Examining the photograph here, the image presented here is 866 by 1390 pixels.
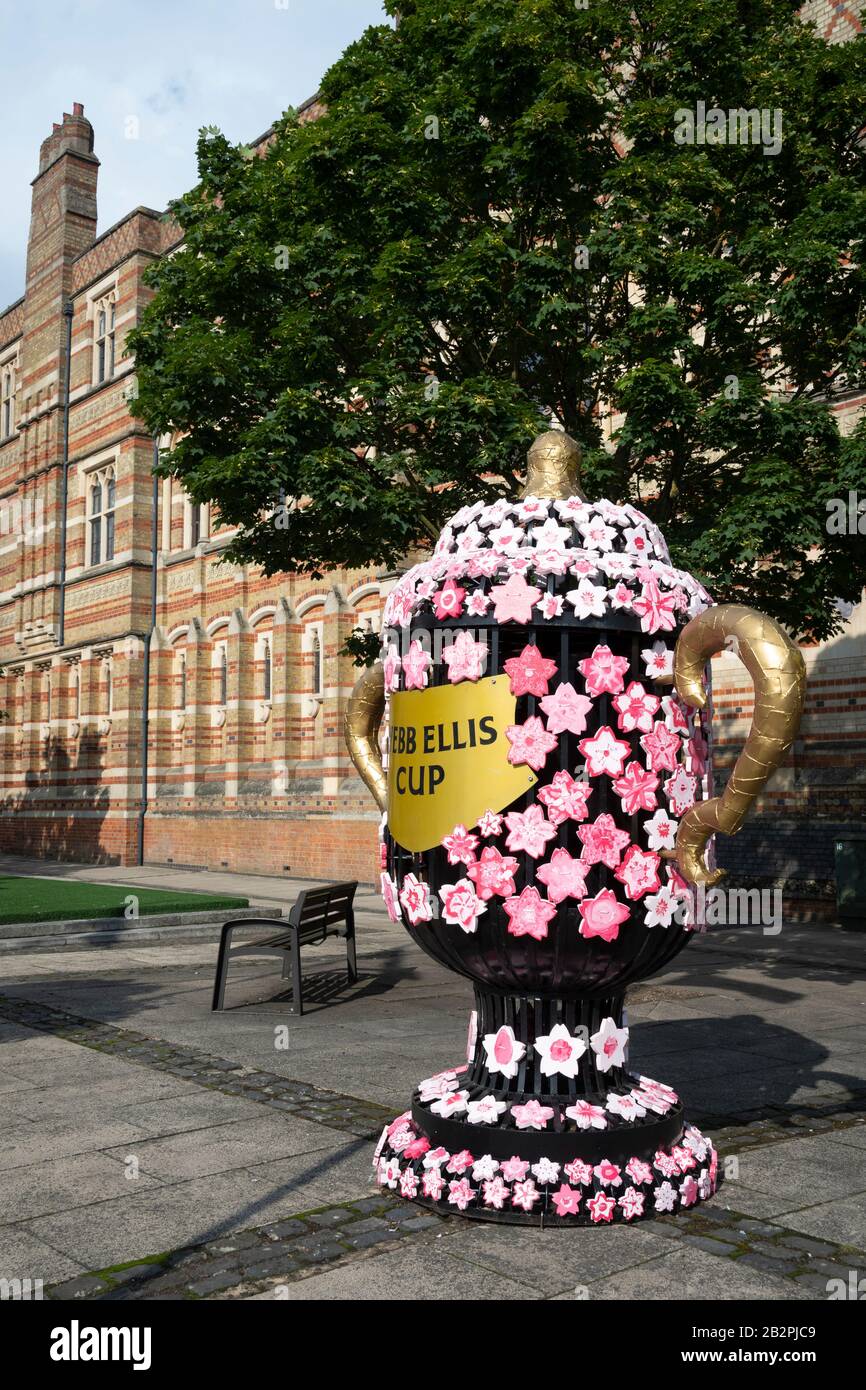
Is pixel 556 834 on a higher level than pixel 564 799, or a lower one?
lower

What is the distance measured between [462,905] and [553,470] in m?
1.78

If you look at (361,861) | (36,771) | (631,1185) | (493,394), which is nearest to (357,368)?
(493,394)

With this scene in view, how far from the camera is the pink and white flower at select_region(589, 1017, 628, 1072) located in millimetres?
4359

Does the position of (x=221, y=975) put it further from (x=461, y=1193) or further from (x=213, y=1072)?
(x=461, y=1193)

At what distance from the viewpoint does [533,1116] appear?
417 cm

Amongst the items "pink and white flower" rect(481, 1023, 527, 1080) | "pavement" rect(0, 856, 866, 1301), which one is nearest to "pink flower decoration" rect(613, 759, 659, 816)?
"pink and white flower" rect(481, 1023, 527, 1080)

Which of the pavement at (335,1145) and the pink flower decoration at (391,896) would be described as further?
the pink flower decoration at (391,896)

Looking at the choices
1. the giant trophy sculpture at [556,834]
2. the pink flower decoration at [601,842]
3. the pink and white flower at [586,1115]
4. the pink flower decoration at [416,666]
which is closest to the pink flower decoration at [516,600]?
the giant trophy sculpture at [556,834]

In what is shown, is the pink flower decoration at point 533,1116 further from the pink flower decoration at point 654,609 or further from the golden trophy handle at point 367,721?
the pink flower decoration at point 654,609

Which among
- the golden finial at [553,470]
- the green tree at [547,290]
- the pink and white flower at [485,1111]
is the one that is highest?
the green tree at [547,290]

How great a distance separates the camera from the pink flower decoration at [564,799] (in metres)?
4.05

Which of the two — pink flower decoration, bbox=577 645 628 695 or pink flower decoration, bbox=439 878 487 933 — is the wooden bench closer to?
pink flower decoration, bbox=439 878 487 933

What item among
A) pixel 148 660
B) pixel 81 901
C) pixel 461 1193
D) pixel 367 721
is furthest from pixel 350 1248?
pixel 148 660

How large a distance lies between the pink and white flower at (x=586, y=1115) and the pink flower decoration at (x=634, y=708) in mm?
1348
